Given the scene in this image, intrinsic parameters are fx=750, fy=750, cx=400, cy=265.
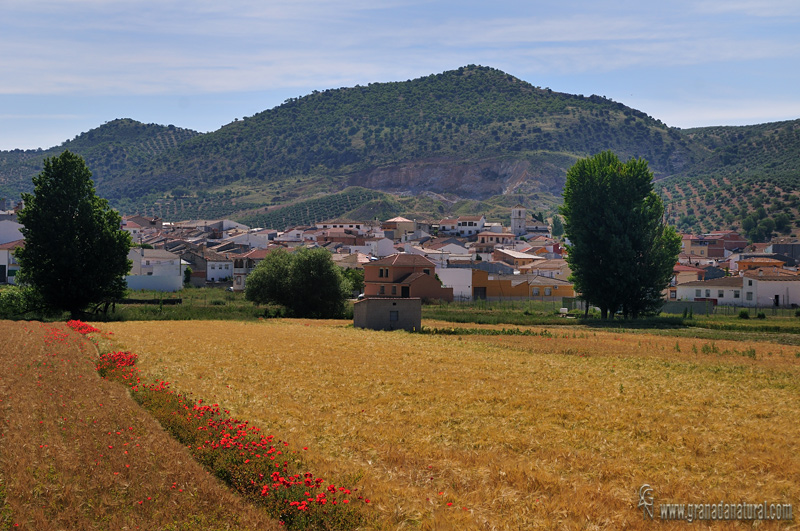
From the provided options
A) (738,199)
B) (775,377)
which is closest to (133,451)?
(775,377)

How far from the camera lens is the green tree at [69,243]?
4984 cm

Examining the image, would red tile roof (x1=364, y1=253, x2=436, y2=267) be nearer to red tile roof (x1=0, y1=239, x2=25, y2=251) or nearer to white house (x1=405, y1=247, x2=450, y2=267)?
white house (x1=405, y1=247, x2=450, y2=267)

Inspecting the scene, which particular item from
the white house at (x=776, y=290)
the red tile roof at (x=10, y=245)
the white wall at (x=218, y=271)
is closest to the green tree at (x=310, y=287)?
the red tile roof at (x=10, y=245)

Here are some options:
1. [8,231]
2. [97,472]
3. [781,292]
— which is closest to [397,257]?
[781,292]

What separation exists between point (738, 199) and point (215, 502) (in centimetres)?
19753

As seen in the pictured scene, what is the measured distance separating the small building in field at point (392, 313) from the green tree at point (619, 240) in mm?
20040

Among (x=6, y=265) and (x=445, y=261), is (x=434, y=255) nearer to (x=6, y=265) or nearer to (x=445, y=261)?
(x=445, y=261)

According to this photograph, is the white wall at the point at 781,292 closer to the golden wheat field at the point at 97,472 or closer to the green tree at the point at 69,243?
the green tree at the point at 69,243

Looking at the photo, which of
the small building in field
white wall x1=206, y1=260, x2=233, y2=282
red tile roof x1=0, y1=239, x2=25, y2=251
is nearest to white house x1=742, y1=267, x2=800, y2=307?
the small building in field

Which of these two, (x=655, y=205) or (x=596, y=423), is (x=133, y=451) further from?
(x=655, y=205)

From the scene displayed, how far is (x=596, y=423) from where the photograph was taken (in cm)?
1753

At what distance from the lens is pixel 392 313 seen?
1928 inches

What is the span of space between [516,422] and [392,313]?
3151 cm

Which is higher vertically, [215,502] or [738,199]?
[738,199]
